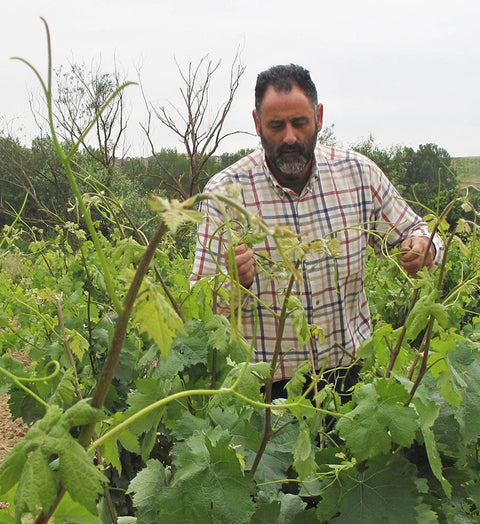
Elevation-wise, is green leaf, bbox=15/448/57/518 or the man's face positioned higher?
the man's face

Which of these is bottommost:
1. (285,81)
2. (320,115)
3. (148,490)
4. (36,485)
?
(148,490)

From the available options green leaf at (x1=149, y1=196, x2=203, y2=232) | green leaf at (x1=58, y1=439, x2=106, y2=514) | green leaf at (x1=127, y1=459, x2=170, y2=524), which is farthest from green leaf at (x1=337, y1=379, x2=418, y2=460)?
green leaf at (x1=149, y1=196, x2=203, y2=232)

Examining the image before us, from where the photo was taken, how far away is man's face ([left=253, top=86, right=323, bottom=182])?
2.98 m

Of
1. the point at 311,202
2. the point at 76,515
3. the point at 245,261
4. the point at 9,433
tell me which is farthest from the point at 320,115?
the point at 9,433

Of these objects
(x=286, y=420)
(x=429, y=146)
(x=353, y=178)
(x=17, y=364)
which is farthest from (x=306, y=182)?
(x=429, y=146)

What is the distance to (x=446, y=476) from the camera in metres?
1.38

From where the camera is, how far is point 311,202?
305 cm

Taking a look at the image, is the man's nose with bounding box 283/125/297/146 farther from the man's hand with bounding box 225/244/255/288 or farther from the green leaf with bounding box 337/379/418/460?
the green leaf with bounding box 337/379/418/460

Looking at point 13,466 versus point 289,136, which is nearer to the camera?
point 13,466

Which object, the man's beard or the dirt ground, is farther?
the dirt ground

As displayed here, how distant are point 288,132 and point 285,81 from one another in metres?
0.24

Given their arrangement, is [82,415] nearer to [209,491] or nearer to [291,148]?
[209,491]

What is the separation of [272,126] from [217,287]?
1.58 m

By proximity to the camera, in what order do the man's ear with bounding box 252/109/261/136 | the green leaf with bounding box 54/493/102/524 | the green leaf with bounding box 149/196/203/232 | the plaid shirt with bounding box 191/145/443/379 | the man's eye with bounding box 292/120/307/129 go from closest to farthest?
the green leaf with bounding box 149/196/203/232 < the green leaf with bounding box 54/493/102/524 < the plaid shirt with bounding box 191/145/443/379 < the man's eye with bounding box 292/120/307/129 < the man's ear with bounding box 252/109/261/136
